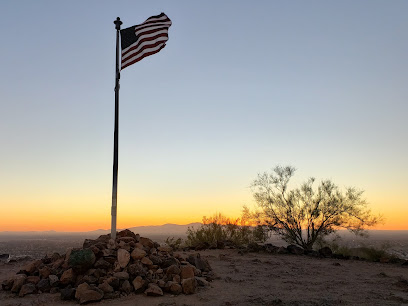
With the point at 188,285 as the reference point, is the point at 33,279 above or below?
above

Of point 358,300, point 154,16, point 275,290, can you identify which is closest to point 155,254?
point 275,290

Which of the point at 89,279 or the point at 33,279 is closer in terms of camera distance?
the point at 89,279

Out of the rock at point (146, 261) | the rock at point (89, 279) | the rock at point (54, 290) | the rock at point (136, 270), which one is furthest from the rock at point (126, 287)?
the rock at point (54, 290)

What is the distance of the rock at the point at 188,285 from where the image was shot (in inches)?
393

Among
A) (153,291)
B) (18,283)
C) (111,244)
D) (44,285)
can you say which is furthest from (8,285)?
(153,291)

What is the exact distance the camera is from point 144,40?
12.6m

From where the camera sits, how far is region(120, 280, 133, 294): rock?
9789 millimetres

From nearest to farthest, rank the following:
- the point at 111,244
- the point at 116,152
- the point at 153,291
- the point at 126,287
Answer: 1. the point at 153,291
2. the point at 126,287
3. the point at 111,244
4. the point at 116,152

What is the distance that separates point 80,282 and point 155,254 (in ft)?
8.18

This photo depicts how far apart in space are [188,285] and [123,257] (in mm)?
2047

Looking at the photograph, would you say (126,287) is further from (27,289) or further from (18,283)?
(18,283)

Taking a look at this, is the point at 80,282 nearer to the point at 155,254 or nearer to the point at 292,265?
the point at 155,254

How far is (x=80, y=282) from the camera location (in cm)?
998

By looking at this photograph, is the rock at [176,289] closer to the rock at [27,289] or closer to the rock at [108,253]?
the rock at [108,253]
